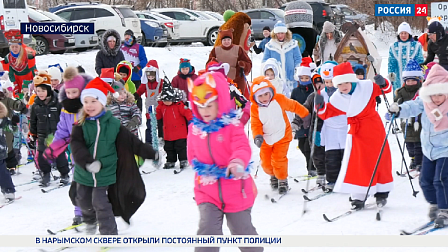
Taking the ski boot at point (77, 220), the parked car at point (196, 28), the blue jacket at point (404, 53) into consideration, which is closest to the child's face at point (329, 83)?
the ski boot at point (77, 220)

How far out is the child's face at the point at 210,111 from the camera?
13.5ft

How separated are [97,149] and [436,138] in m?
2.95

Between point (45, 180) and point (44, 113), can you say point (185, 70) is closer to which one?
point (44, 113)

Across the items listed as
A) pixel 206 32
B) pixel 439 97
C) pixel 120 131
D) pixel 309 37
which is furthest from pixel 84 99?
pixel 206 32

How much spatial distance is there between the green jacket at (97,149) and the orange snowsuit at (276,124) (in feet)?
6.36

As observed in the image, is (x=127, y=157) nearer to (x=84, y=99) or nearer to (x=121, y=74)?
(x=84, y=99)

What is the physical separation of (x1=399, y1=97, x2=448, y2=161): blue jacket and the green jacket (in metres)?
2.64

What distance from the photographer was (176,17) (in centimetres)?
2386

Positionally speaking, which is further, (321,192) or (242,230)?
(321,192)

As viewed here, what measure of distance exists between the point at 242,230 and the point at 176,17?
67.1ft

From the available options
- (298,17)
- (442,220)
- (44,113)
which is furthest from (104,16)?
(442,220)

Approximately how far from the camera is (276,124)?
664 cm

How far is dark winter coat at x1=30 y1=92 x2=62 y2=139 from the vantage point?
7777mm

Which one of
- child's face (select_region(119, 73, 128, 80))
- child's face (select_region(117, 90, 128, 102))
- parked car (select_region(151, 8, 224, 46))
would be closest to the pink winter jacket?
child's face (select_region(117, 90, 128, 102))
